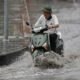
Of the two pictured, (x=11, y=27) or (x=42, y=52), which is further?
(x=11, y=27)

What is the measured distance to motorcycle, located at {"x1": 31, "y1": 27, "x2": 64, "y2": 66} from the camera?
11.6 m

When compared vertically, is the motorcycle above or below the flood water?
above

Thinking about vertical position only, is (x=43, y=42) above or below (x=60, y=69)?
above

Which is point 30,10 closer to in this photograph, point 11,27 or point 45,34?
point 11,27

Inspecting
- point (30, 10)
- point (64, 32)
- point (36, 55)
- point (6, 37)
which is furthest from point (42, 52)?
point (30, 10)

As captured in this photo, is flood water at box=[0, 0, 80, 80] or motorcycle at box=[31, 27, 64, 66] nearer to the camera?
flood water at box=[0, 0, 80, 80]

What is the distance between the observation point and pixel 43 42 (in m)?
11.6

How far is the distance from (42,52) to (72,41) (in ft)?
12.9

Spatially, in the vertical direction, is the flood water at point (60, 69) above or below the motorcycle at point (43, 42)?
below

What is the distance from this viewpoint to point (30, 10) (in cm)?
2266

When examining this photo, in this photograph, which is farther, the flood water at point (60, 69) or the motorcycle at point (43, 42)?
the motorcycle at point (43, 42)

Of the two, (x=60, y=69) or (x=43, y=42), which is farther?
(x=43, y=42)

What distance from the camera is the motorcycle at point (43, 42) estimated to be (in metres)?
11.6

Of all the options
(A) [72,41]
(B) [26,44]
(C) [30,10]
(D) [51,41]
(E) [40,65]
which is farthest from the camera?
(C) [30,10]
